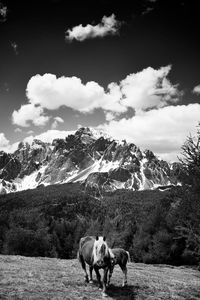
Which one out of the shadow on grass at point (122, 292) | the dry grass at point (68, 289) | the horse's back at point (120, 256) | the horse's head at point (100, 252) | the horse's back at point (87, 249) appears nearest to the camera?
the dry grass at point (68, 289)

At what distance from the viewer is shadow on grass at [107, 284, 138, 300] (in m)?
12.4

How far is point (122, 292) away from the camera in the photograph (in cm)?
1326

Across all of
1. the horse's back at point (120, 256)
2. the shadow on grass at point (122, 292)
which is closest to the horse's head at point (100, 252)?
the shadow on grass at point (122, 292)

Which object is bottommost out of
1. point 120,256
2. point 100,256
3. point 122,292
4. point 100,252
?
point 122,292

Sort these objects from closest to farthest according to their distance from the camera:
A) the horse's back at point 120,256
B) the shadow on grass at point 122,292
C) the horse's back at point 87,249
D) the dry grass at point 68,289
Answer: the dry grass at point 68,289, the shadow on grass at point 122,292, the horse's back at point 87,249, the horse's back at point 120,256

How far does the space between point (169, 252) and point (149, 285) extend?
142 feet

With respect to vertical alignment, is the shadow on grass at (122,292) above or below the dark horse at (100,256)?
below

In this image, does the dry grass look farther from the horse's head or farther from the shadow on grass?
the horse's head

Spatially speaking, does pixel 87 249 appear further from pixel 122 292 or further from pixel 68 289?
pixel 122 292

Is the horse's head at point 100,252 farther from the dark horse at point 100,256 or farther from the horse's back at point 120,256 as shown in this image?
the horse's back at point 120,256

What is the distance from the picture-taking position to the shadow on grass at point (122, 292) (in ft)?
40.7

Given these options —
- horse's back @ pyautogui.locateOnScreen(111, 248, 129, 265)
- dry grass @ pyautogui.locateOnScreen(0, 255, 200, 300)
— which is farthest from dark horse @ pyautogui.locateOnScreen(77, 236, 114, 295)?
horse's back @ pyautogui.locateOnScreen(111, 248, 129, 265)

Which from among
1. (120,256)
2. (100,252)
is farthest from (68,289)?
(120,256)

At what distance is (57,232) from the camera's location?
341 feet
